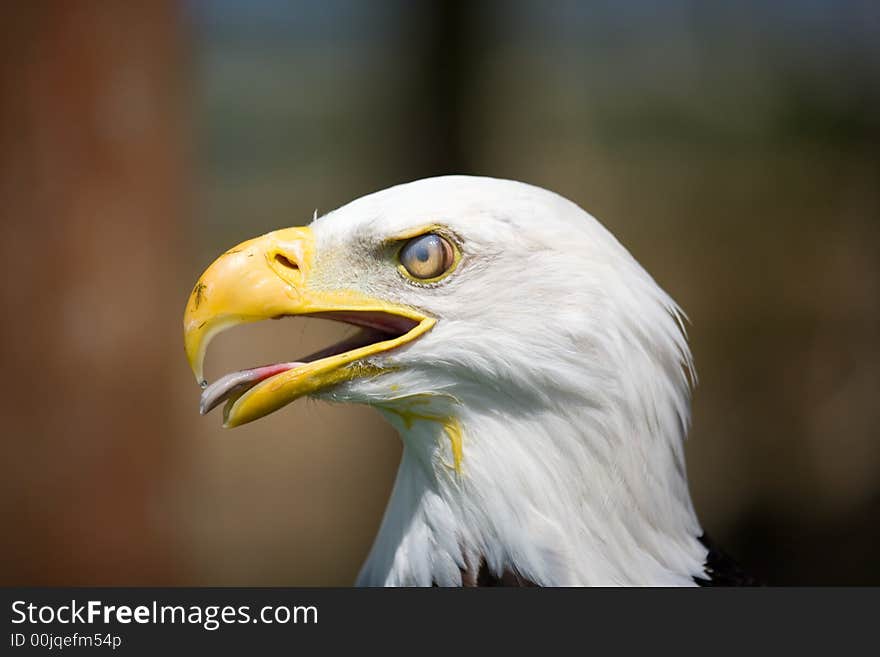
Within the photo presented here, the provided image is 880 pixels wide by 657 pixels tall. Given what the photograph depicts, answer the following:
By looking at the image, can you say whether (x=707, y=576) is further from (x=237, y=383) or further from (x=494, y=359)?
(x=237, y=383)

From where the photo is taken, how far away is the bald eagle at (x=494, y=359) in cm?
189

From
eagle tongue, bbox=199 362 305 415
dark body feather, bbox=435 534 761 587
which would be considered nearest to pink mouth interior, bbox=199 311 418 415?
eagle tongue, bbox=199 362 305 415

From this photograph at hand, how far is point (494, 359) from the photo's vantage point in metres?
1.90

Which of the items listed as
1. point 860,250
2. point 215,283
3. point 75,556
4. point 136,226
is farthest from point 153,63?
point 860,250

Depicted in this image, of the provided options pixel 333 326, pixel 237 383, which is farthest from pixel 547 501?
pixel 333 326

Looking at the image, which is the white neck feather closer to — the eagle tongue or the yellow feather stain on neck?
the yellow feather stain on neck

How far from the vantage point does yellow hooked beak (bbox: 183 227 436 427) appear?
6.18ft

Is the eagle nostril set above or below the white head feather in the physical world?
above

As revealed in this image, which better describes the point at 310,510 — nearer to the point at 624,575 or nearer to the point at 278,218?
the point at 278,218

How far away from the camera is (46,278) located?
3656mm

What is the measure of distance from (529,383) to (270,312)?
1.71 feet

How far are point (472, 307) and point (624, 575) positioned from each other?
0.63m

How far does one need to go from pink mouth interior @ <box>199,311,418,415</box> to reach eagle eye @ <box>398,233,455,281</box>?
0.10m

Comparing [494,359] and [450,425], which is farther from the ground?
[494,359]
